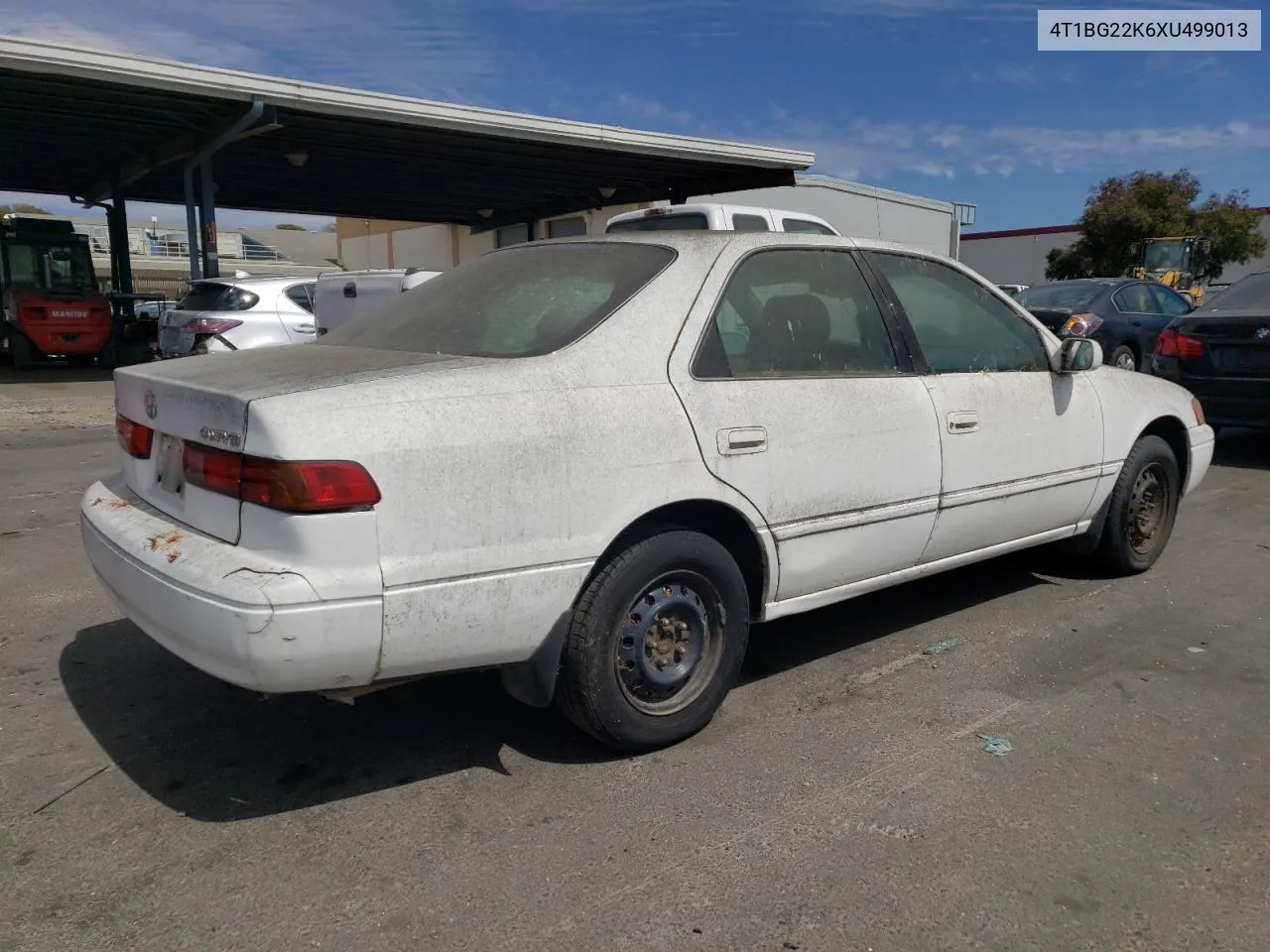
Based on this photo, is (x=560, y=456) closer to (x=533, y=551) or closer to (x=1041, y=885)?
(x=533, y=551)

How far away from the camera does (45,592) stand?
4906 mm

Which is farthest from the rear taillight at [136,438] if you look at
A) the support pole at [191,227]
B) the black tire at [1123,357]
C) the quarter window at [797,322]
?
the support pole at [191,227]

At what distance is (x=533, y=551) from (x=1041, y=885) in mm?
1579

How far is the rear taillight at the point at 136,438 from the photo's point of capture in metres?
3.31

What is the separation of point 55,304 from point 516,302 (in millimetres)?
18153

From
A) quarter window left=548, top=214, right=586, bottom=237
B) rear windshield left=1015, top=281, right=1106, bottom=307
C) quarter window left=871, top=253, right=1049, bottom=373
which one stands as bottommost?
quarter window left=871, top=253, right=1049, bottom=373

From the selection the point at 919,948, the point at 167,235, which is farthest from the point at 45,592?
the point at 167,235

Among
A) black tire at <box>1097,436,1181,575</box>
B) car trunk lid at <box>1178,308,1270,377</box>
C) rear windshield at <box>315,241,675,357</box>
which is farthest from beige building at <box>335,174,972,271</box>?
rear windshield at <box>315,241,675,357</box>

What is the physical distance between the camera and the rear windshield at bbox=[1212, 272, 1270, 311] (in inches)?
340

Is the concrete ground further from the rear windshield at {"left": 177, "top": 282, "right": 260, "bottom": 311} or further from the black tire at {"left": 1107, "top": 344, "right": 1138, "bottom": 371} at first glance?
the black tire at {"left": 1107, "top": 344, "right": 1138, "bottom": 371}

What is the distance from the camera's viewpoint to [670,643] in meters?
3.32

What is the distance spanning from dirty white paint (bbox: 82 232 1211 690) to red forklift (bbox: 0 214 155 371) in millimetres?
17412

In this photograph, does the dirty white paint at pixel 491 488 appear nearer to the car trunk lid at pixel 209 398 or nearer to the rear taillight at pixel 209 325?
the car trunk lid at pixel 209 398

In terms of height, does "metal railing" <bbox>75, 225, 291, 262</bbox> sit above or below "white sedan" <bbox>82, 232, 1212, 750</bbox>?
above
